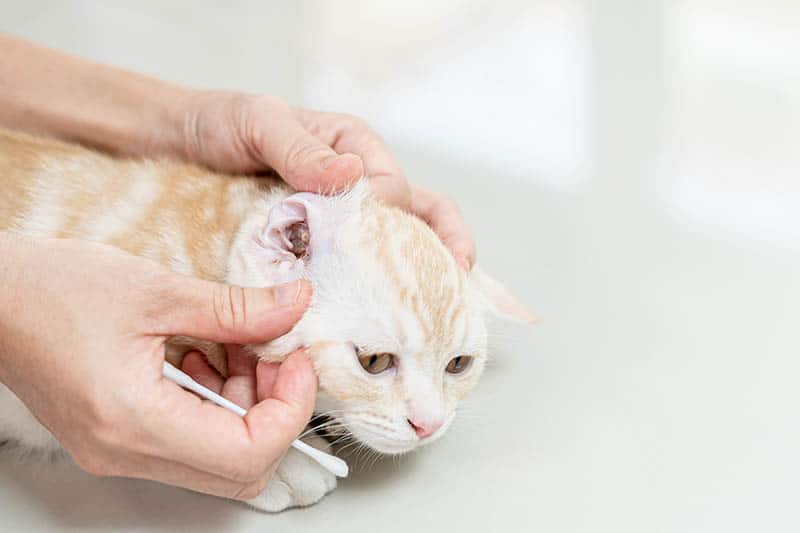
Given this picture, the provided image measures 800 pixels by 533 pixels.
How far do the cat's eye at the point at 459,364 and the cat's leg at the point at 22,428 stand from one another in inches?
22.3

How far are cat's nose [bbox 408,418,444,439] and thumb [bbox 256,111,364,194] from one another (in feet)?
1.08

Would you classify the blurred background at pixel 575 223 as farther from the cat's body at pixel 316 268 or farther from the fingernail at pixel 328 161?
the fingernail at pixel 328 161

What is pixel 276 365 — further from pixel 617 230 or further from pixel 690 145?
pixel 690 145

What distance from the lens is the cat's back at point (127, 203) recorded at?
1.34m

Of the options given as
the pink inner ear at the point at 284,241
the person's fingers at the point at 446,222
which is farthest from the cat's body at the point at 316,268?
the person's fingers at the point at 446,222

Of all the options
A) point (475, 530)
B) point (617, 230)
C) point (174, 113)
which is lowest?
point (475, 530)

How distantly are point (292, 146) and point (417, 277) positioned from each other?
33cm

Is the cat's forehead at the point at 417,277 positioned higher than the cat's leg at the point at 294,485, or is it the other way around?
the cat's forehead at the point at 417,277

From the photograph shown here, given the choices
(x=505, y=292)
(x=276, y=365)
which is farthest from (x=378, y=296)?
(x=505, y=292)

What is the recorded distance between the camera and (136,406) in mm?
1062

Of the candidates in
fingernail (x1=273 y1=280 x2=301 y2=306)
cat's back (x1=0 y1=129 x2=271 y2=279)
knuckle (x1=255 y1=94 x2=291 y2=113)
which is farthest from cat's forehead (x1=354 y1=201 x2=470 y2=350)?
knuckle (x1=255 y1=94 x2=291 y2=113)

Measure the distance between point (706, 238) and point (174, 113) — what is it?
1.04 m

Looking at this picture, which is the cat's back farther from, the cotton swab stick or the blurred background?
the blurred background

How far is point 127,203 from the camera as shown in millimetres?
1395
